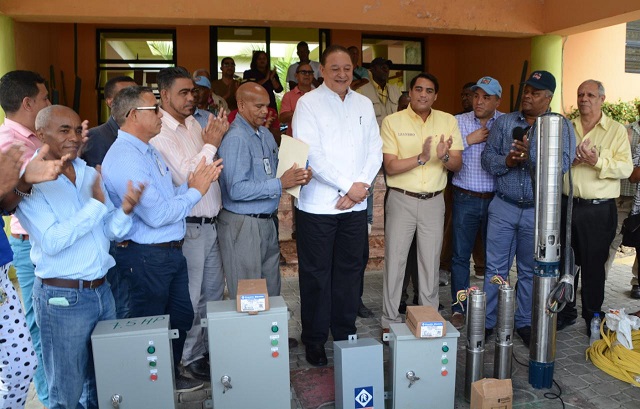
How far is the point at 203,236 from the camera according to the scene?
4.00 meters

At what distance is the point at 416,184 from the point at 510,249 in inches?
36.9

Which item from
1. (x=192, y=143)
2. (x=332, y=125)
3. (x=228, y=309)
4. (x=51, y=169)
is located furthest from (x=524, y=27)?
(x=51, y=169)

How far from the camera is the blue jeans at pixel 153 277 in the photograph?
11.1 ft

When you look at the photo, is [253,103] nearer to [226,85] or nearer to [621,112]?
[226,85]

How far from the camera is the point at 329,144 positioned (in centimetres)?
419

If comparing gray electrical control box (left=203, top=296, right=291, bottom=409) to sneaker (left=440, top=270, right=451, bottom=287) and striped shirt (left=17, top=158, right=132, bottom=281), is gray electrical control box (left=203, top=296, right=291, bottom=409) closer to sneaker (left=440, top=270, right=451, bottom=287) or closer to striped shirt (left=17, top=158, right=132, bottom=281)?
striped shirt (left=17, top=158, right=132, bottom=281)

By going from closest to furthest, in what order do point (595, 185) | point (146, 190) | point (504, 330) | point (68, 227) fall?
1. point (68, 227)
2. point (146, 190)
3. point (504, 330)
4. point (595, 185)

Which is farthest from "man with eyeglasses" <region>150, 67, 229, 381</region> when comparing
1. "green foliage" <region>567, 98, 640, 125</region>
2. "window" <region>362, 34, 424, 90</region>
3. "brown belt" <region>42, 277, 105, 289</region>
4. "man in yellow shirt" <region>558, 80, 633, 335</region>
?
"window" <region>362, 34, 424, 90</region>

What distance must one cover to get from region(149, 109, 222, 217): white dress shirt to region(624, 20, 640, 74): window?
31.1 ft

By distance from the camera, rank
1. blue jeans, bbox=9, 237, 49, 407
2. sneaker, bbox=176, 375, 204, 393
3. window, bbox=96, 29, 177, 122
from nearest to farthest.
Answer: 1. blue jeans, bbox=9, 237, 49, 407
2. sneaker, bbox=176, 375, 204, 393
3. window, bbox=96, 29, 177, 122

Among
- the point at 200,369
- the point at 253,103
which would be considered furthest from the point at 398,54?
the point at 200,369

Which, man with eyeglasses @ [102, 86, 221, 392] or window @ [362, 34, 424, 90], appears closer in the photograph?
man with eyeglasses @ [102, 86, 221, 392]

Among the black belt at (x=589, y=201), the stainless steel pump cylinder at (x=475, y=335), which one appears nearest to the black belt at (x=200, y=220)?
the stainless steel pump cylinder at (x=475, y=335)

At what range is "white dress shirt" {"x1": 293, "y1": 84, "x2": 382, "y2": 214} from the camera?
163 inches
